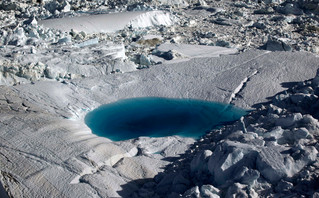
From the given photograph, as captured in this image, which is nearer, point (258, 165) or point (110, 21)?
point (258, 165)

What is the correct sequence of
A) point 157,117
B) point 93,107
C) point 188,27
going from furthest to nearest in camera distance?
point 188,27 < point 93,107 < point 157,117

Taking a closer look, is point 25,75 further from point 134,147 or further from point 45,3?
point 45,3

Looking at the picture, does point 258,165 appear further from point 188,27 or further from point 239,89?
point 188,27

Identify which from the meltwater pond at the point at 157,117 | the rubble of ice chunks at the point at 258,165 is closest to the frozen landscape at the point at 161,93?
the rubble of ice chunks at the point at 258,165

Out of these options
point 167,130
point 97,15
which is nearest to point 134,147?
point 167,130

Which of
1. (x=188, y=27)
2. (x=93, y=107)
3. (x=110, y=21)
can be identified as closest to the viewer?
(x=93, y=107)

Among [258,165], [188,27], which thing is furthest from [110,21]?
[258,165]

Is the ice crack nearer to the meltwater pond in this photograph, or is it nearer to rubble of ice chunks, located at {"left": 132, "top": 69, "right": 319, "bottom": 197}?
the meltwater pond

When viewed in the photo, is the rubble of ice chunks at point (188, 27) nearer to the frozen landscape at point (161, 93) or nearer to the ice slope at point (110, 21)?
the frozen landscape at point (161, 93)
